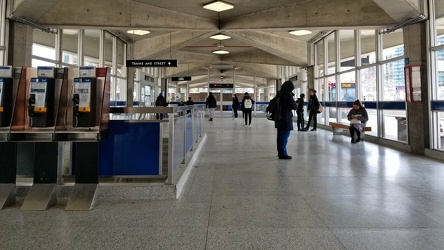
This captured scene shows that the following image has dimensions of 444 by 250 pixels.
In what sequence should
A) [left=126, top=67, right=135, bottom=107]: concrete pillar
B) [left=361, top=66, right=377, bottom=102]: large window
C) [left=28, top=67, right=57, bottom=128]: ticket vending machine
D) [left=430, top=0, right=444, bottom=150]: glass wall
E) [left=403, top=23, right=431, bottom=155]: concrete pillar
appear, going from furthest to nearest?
[left=126, top=67, right=135, bottom=107]: concrete pillar < [left=361, top=66, right=377, bottom=102]: large window < [left=403, top=23, right=431, bottom=155]: concrete pillar < [left=430, top=0, right=444, bottom=150]: glass wall < [left=28, top=67, right=57, bottom=128]: ticket vending machine

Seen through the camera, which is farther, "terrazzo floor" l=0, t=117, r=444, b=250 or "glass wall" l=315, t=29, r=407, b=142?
"glass wall" l=315, t=29, r=407, b=142

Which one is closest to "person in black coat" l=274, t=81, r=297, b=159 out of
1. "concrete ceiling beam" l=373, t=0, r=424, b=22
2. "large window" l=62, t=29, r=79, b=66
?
"concrete ceiling beam" l=373, t=0, r=424, b=22

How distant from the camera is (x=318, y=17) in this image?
28.2 feet

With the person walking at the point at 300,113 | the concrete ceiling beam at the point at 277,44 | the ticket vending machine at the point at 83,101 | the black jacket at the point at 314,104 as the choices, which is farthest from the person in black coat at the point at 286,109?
the person walking at the point at 300,113

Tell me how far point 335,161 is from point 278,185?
7.25 ft

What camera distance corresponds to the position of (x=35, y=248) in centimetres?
231

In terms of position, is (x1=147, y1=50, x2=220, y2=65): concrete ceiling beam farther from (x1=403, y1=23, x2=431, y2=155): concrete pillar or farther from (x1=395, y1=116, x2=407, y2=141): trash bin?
(x1=403, y1=23, x2=431, y2=155): concrete pillar

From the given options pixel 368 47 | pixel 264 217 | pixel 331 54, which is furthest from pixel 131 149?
pixel 331 54

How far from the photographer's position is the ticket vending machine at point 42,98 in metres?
3.22

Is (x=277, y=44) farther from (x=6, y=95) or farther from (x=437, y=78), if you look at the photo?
(x=6, y=95)

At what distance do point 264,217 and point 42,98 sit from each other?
8.67ft

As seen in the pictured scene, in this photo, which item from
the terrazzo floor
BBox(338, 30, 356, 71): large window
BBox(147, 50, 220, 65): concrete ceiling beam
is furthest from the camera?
BBox(147, 50, 220, 65): concrete ceiling beam

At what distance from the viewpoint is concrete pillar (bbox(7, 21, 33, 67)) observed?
22.3 feet

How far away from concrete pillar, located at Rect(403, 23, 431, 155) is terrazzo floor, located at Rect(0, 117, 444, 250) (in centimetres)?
220
